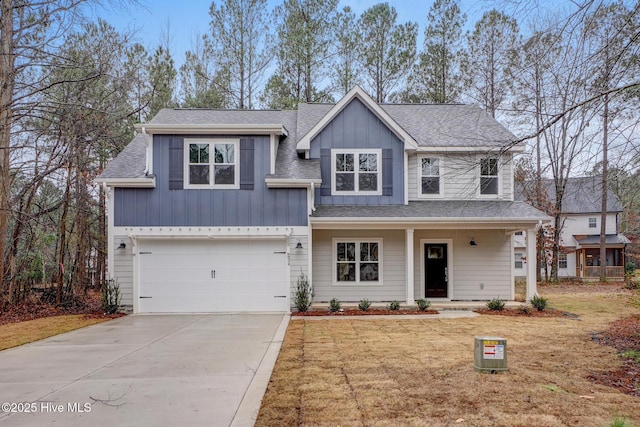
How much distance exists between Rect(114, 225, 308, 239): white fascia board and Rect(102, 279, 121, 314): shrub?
1414mm

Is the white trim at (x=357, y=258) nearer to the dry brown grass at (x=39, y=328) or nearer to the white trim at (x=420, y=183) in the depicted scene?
the white trim at (x=420, y=183)

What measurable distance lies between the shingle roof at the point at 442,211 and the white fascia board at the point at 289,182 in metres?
0.95

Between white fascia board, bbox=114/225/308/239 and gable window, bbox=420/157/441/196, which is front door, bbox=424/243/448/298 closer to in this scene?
gable window, bbox=420/157/441/196

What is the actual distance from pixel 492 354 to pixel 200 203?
9.50 meters

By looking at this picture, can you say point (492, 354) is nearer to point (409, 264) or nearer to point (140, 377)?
point (140, 377)

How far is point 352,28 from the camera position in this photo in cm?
2516

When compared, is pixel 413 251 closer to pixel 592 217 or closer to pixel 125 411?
pixel 125 411

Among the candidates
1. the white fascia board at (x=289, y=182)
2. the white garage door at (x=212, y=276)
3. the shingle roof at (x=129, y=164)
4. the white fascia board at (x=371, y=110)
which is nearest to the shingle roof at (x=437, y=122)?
the white fascia board at (x=371, y=110)

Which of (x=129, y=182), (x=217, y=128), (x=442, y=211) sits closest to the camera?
(x=129, y=182)

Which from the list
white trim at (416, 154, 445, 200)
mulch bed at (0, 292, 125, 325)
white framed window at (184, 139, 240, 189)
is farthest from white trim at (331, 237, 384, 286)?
mulch bed at (0, 292, 125, 325)

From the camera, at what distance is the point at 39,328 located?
11.2m

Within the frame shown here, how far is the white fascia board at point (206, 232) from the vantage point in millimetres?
13500

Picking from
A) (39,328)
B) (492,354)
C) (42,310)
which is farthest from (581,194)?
(42,310)

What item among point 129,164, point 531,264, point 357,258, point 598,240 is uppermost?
point 129,164
